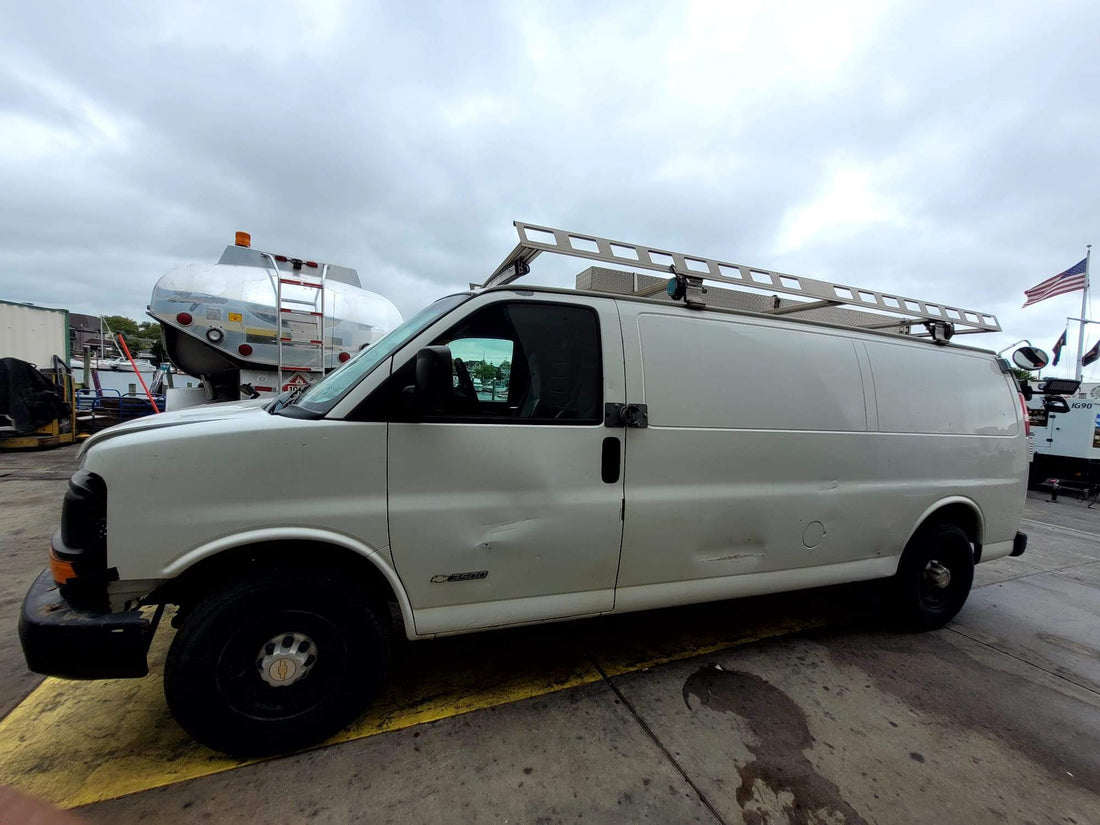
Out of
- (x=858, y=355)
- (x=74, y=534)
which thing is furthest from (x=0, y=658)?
(x=858, y=355)

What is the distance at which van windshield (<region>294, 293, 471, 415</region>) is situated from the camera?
2.27 metres

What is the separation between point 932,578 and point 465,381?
365cm

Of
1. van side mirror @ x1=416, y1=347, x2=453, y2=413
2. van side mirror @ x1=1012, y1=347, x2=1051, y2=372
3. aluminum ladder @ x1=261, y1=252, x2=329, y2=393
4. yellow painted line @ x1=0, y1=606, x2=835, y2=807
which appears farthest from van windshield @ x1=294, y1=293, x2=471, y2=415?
van side mirror @ x1=1012, y1=347, x2=1051, y2=372

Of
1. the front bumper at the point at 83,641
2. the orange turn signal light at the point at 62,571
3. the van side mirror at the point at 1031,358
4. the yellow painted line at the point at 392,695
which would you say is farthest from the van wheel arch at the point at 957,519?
the orange turn signal light at the point at 62,571

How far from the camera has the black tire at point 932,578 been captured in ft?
11.6

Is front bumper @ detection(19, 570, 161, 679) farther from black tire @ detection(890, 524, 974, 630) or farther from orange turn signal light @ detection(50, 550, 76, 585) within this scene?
black tire @ detection(890, 524, 974, 630)

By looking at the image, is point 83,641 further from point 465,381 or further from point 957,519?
point 957,519

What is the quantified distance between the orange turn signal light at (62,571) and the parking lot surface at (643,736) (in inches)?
12.6

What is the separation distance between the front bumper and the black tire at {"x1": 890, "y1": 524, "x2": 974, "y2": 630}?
4326 millimetres

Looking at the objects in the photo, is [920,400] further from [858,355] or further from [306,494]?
[306,494]

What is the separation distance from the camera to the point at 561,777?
2.14m

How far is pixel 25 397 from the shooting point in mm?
9453

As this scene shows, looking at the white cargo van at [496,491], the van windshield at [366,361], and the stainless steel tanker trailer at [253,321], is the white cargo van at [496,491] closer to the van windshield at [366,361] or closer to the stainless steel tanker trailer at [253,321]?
the van windshield at [366,361]

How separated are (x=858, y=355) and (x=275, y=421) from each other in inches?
133
